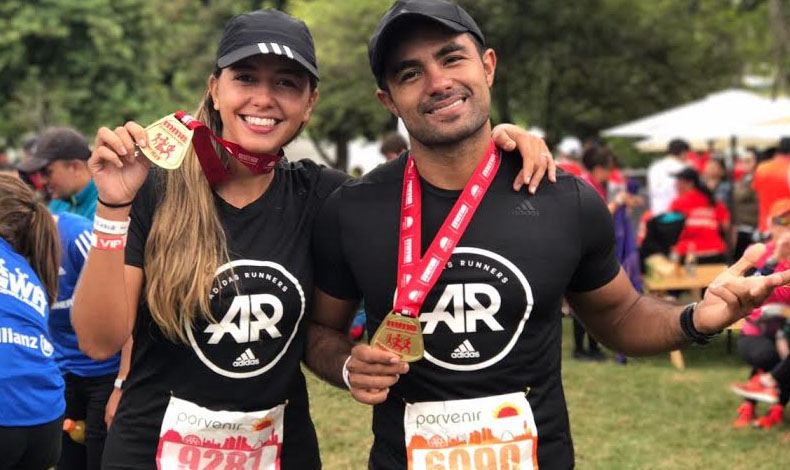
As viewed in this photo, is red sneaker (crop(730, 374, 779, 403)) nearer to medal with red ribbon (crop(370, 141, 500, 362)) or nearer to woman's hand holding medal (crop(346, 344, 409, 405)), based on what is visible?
medal with red ribbon (crop(370, 141, 500, 362))

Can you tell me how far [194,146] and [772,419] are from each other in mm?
5860

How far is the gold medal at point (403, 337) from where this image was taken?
242 cm

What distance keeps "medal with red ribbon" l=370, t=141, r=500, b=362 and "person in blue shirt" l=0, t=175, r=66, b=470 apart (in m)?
1.68

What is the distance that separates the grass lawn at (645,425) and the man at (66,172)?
5.69 ft

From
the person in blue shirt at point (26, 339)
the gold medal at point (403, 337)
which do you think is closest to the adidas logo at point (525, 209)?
the gold medal at point (403, 337)

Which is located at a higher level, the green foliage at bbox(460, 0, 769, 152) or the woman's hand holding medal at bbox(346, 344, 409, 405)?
the green foliage at bbox(460, 0, 769, 152)

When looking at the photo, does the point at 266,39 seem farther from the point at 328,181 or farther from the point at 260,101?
the point at 328,181

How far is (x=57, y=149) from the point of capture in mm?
5199

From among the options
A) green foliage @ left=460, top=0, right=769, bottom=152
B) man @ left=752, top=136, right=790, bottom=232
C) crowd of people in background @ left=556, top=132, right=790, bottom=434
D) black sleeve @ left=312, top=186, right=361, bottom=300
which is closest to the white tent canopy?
crowd of people in background @ left=556, top=132, right=790, bottom=434

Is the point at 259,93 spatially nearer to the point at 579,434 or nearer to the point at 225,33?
the point at 225,33

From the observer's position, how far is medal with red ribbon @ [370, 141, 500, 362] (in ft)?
7.97

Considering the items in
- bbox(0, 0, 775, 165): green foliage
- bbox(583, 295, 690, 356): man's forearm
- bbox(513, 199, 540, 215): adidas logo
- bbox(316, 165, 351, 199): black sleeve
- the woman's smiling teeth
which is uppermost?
bbox(0, 0, 775, 165): green foliage

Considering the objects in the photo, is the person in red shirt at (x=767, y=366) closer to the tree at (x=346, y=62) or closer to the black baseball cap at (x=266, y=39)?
the black baseball cap at (x=266, y=39)

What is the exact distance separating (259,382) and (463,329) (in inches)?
25.1
